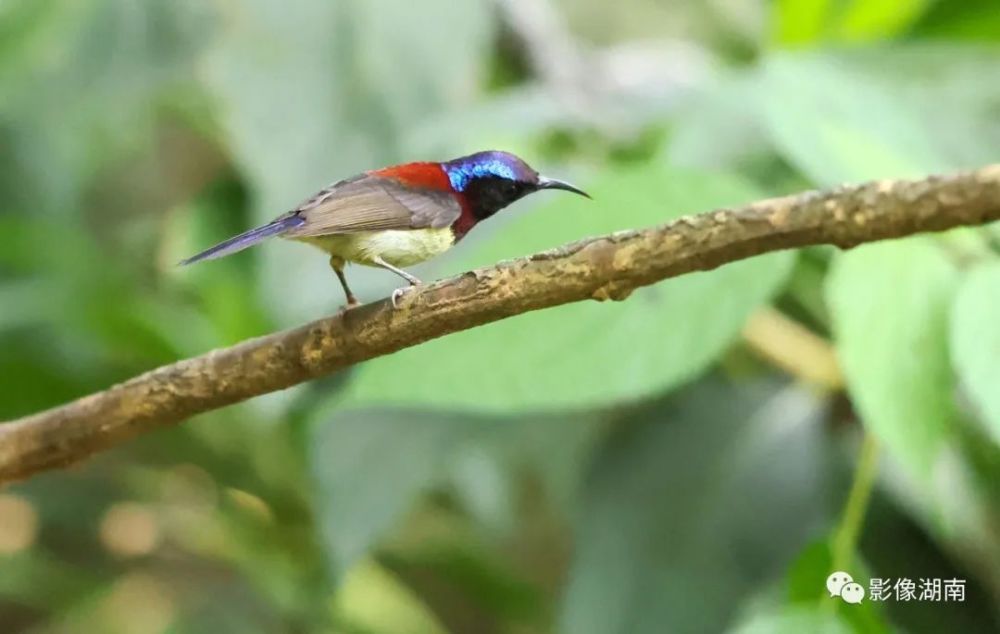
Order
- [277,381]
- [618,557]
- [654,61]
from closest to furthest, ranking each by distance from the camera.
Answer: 1. [277,381]
2. [618,557]
3. [654,61]

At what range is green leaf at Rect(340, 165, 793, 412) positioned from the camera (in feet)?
2.92

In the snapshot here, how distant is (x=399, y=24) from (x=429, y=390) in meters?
0.76

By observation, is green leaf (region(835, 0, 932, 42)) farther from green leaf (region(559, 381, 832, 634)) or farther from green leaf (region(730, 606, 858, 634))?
green leaf (region(730, 606, 858, 634))

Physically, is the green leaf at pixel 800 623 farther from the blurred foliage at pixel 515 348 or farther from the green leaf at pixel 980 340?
the green leaf at pixel 980 340

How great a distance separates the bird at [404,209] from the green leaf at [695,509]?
53 centimetres

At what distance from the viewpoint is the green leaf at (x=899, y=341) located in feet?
2.68

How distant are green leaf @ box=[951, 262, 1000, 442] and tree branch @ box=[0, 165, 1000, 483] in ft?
0.82

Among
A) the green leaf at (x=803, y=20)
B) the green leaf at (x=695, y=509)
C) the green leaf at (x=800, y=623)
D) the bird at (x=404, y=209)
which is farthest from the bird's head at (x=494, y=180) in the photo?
the green leaf at (x=803, y=20)

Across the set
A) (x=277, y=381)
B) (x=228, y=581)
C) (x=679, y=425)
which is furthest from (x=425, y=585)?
(x=277, y=381)

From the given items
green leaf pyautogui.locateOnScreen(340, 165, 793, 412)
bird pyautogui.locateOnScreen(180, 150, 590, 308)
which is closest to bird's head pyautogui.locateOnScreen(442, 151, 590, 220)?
bird pyautogui.locateOnScreen(180, 150, 590, 308)

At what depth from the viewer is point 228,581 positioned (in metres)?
1.77

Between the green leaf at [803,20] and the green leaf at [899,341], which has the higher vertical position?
the green leaf at [803,20]

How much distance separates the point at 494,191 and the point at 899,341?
14.6 inches

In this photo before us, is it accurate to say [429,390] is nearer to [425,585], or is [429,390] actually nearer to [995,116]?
[995,116]
